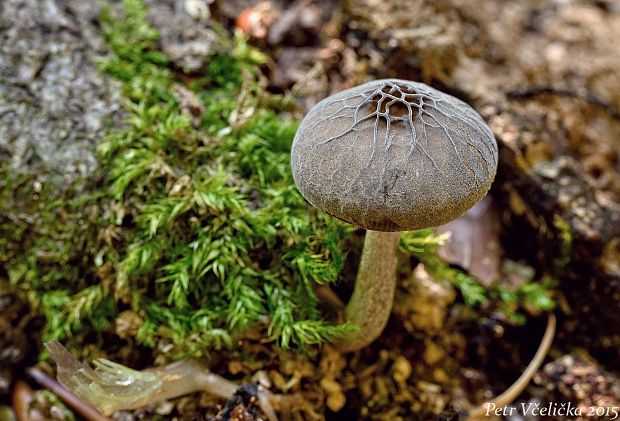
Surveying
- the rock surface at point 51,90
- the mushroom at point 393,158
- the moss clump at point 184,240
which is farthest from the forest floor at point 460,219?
the mushroom at point 393,158

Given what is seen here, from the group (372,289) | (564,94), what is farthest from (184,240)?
(564,94)

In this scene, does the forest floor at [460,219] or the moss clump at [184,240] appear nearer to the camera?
the moss clump at [184,240]

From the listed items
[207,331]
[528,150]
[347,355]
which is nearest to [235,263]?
[207,331]

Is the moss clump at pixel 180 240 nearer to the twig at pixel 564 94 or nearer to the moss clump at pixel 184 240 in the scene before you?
the moss clump at pixel 184 240

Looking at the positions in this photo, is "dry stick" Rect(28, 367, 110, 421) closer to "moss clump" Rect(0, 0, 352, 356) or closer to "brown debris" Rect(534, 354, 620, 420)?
"moss clump" Rect(0, 0, 352, 356)

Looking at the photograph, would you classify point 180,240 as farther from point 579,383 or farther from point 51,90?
point 579,383

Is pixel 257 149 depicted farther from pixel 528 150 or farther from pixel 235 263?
pixel 528 150

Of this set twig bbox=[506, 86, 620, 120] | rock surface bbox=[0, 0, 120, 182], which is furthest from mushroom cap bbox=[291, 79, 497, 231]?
twig bbox=[506, 86, 620, 120]
